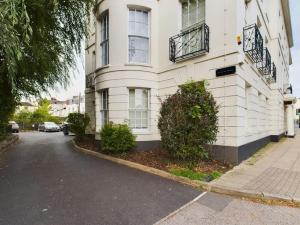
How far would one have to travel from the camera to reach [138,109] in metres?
10.7

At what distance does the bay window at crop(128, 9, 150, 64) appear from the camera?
35.3ft

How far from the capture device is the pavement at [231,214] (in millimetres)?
4004

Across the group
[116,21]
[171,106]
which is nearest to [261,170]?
[171,106]

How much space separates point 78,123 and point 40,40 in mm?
6882

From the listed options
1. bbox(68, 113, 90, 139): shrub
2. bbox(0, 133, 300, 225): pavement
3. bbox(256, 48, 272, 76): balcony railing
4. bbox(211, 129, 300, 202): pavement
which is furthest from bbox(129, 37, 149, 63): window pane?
bbox(211, 129, 300, 202): pavement

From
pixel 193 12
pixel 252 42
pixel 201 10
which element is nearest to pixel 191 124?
pixel 252 42

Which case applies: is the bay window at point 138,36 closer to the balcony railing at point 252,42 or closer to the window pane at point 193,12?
the window pane at point 193,12

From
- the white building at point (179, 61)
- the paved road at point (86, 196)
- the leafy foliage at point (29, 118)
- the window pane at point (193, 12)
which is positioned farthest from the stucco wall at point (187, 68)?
the leafy foliage at point (29, 118)

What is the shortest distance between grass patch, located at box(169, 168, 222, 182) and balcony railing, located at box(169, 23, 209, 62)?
4625 millimetres

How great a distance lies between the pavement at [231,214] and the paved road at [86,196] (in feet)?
0.97

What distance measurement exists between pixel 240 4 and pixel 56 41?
7.12 metres

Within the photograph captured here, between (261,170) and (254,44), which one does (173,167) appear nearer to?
(261,170)

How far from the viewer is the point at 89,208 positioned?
176 inches

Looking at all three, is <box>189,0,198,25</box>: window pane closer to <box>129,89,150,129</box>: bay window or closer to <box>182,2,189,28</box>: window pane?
<box>182,2,189,28</box>: window pane
